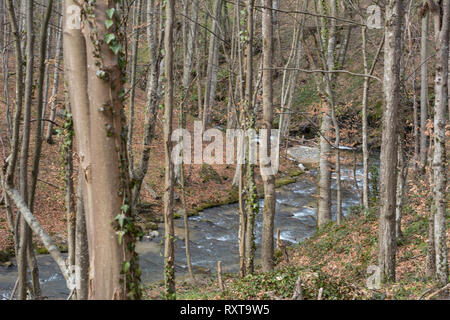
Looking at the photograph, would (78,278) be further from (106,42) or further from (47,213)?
(47,213)

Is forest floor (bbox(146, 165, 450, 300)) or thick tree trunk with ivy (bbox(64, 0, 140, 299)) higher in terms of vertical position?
thick tree trunk with ivy (bbox(64, 0, 140, 299))

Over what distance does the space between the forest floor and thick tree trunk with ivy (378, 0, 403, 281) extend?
788mm

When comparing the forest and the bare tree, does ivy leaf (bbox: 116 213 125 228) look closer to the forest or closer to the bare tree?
the forest

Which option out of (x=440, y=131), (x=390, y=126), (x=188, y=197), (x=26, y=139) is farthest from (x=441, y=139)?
(x=188, y=197)

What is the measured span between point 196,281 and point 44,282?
3.81m

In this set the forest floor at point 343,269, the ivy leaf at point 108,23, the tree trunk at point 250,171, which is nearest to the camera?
the ivy leaf at point 108,23

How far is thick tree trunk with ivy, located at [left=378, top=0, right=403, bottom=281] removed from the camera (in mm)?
5992

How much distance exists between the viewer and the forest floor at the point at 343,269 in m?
5.87

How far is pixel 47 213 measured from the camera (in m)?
13.9

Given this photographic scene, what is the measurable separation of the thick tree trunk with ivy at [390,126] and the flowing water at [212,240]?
13.5 ft

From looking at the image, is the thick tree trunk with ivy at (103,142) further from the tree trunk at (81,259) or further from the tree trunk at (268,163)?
the tree trunk at (268,163)


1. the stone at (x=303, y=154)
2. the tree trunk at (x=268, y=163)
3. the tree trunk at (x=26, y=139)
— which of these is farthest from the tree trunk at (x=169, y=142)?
the stone at (x=303, y=154)

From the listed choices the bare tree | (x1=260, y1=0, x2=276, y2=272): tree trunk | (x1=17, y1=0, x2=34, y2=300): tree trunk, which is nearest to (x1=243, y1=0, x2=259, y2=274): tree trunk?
(x1=260, y1=0, x2=276, y2=272): tree trunk

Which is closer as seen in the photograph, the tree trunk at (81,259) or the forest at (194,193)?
the forest at (194,193)
